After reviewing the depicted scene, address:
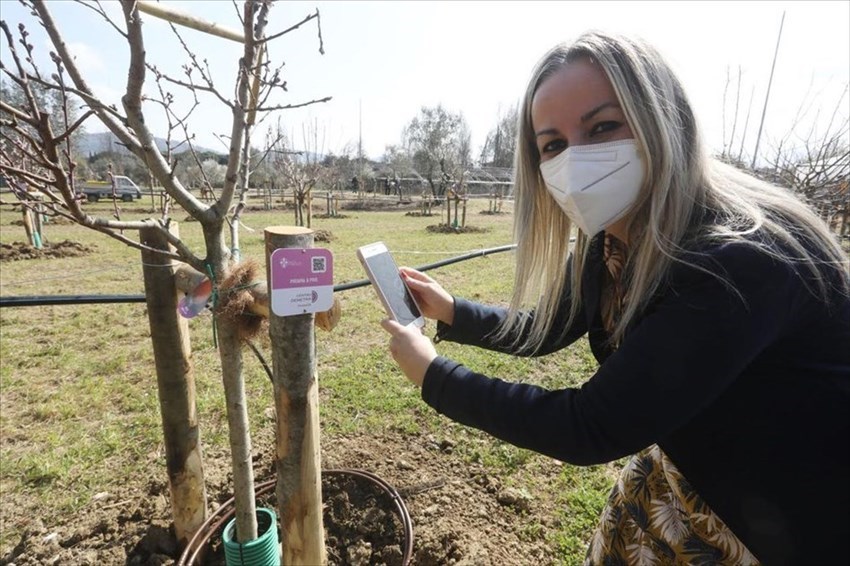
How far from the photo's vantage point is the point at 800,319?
0.97m

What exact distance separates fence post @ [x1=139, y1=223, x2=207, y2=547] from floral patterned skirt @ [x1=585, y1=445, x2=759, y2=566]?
170 cm

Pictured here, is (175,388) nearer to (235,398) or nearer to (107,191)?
(235,398)

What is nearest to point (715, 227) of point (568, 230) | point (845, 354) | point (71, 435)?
point (845, 354)

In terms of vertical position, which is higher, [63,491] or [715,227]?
[715,227]

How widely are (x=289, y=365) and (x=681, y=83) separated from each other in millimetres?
1362

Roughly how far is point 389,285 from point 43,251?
11.2 meters

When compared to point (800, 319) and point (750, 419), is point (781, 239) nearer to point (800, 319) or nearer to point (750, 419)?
point (800, 319)

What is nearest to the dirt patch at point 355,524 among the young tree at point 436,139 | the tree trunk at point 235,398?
the tree trunk at point 235,398

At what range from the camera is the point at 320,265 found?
4.41 ft

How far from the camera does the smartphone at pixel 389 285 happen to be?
1390 mm

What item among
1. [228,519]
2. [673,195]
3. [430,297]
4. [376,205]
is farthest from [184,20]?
[376,205]

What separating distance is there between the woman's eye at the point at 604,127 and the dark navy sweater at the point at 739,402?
39 cm

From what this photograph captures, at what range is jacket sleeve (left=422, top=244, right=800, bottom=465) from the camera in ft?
2.94

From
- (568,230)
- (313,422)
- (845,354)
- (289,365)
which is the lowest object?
(313,422)
